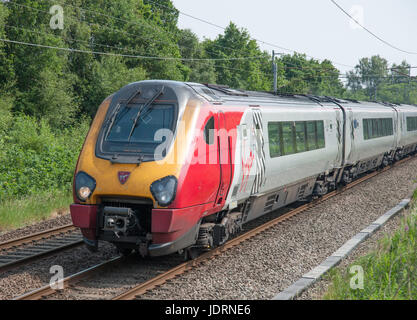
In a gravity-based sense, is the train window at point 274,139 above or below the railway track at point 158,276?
above

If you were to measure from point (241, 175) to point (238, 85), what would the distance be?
4700 centimetres

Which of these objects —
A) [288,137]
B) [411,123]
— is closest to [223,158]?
[288,137]

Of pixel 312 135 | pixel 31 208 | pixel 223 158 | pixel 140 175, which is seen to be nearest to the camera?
pixel 140 175

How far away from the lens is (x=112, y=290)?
7363 mm

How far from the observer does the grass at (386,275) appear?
649cm

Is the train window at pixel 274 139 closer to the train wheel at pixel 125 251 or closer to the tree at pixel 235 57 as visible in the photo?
the train wheel at pixel 125 251

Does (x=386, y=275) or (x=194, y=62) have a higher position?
(x=194, y=62)

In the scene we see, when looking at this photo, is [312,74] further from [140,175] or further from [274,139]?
[140,175]

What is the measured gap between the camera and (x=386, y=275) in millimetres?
7023

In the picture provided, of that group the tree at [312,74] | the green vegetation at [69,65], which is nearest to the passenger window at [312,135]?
the green vegetation at [69,65]

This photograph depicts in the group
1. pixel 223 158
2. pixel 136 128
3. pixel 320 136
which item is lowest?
pixel 223 158

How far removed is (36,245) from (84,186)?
107 inches

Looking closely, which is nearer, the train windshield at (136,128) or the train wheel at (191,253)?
the train windshield at (136,128)

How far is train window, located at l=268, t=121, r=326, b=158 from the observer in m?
11.0
